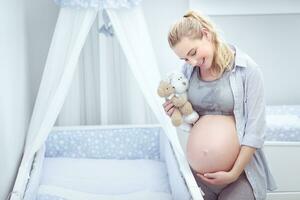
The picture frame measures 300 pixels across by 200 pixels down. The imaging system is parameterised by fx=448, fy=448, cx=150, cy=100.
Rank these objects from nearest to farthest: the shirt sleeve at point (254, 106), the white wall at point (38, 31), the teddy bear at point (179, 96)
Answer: the shirt sleeve at point (254, 106) < the teddy bear at point (179, 96) < the white wall at point (38, 31)

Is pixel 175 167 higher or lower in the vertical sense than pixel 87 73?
lower

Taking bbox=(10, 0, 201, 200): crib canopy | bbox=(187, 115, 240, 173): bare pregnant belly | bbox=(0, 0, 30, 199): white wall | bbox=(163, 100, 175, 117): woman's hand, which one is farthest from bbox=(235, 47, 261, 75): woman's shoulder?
bbox=(0, 0, 30, 199): white wall

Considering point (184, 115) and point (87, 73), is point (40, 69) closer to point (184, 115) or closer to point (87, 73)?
point (87, 73)

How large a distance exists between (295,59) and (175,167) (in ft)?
4.19

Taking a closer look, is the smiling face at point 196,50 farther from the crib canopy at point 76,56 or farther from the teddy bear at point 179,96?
the crib canopy at point 76,56

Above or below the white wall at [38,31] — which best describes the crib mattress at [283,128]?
below

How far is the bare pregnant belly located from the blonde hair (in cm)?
22

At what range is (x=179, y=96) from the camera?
193 cm

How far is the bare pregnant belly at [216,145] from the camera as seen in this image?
1.81 meters

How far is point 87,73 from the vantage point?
277 centimetres

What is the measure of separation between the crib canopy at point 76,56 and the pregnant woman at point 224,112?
13.9 inches

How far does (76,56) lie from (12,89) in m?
0.35

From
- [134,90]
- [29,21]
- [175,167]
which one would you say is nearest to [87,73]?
[134,90]

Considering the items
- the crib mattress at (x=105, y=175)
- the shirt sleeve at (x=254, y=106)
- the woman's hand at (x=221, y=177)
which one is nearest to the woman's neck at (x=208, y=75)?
the shirt sleeve at (x=254, y=106)
